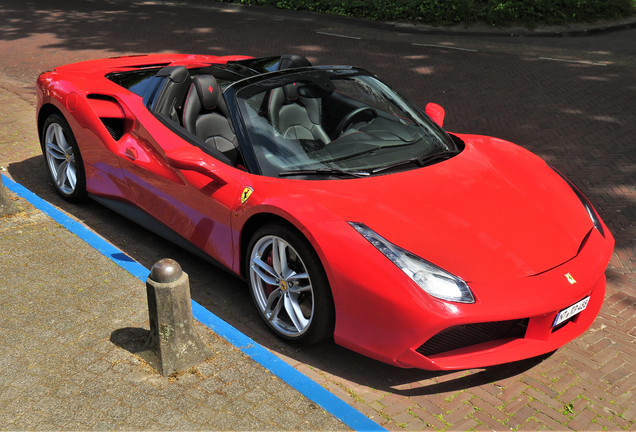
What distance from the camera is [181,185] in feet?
13.3

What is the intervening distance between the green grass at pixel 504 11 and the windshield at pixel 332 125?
12574 millimetres

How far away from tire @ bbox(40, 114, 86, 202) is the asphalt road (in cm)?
22

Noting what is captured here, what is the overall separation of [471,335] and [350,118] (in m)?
1.87

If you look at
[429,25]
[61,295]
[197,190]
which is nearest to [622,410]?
[197,190]

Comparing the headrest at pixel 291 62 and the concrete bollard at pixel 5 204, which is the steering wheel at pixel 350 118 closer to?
the headrest at pixel 291 62

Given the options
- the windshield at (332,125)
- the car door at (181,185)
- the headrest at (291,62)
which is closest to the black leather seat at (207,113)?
the car door at (181,185)

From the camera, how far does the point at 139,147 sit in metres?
4.45

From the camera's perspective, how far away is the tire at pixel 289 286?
3.25m

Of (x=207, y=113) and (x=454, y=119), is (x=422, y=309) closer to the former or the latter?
(x=207, y=113)

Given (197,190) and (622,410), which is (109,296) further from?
(622,410)

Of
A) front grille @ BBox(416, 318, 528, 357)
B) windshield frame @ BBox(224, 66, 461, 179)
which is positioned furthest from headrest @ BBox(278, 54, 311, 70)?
front grille @ BBox(416, 318, 528, 357)

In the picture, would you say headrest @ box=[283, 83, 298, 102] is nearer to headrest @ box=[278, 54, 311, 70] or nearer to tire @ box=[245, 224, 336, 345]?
headrest @ box=[278, 54, 311, 70]

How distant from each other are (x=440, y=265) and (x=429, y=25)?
14.4 metres

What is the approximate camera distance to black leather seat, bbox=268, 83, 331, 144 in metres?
3.99
